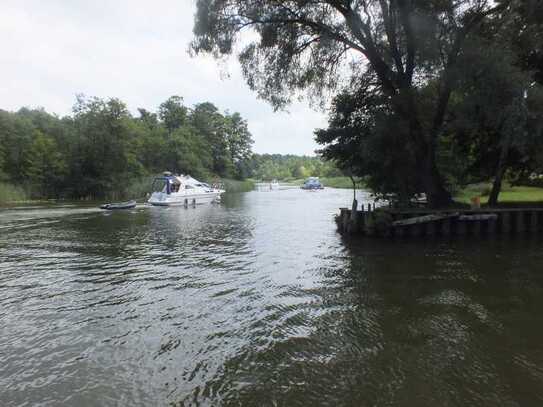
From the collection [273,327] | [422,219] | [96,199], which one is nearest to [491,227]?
[422,219]

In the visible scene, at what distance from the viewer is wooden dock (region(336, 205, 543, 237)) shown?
17.9 metres

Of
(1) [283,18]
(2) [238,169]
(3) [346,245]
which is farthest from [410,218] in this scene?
(2) [238,169]

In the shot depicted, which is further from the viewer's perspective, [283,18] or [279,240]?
[283,18]

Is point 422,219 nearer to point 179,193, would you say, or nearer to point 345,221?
point 345,221

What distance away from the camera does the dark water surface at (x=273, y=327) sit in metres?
5.15

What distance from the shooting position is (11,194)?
1609 inches

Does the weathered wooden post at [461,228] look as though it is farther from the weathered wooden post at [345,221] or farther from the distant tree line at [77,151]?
the distant tree line at [77,151]

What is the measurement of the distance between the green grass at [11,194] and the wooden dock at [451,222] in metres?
37.4

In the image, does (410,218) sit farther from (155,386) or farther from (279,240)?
(155,386)

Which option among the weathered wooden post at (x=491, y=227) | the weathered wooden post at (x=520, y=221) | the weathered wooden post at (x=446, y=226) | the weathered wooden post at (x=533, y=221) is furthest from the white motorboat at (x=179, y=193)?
the weathered wooden post at (x=533, y=221)

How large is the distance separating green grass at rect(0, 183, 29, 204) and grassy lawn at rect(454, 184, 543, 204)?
41.7 meters

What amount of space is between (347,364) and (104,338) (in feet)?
13.8

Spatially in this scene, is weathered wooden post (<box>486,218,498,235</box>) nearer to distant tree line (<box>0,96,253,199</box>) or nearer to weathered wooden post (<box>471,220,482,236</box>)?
weathered wooden post (<box>471,220,482,236</box>)

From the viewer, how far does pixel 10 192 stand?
40.9 meters
